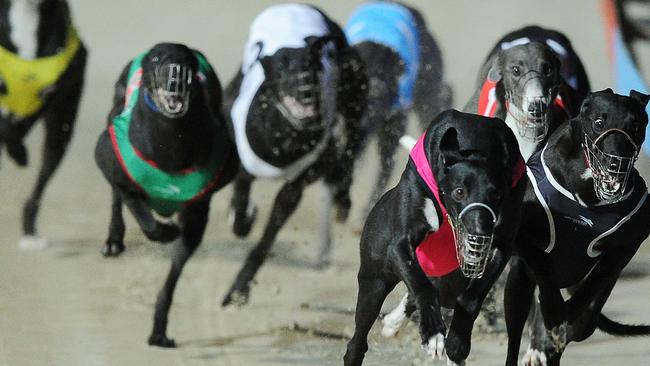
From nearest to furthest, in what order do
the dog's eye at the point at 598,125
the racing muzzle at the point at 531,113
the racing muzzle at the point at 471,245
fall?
the racing muzzle at the point at 471,245, the dog's eye at the point at 598,125, the racing muzzle at the point at 531,113

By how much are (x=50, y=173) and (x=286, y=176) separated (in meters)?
1.26

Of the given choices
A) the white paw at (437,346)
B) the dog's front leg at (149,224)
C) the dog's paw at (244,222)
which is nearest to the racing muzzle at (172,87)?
the dog's front leg at (149,224)

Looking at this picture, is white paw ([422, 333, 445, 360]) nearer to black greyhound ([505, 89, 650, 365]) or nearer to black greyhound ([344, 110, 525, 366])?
black greyhound ([344, 110, 525, 366])

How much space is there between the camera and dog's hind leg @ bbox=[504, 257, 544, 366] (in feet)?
13.9

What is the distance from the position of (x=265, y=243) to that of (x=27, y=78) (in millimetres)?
1325

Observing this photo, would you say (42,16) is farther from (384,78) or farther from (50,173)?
(384,78)

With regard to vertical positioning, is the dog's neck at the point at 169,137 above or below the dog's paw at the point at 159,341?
above

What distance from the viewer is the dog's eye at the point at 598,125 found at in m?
3.93

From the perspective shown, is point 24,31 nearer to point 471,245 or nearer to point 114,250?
point 114,250

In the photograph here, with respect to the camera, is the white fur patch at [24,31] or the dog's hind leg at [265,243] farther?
the white fur patch at [24,31]

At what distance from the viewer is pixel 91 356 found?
502cm

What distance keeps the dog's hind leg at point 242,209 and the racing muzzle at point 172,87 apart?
982mm

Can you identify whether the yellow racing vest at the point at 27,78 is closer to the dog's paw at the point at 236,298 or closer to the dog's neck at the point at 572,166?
the dog's paw at the point at 236,298

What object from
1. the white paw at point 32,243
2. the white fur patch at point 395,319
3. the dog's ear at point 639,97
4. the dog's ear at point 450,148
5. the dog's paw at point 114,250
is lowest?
the white paw at point 32,243
